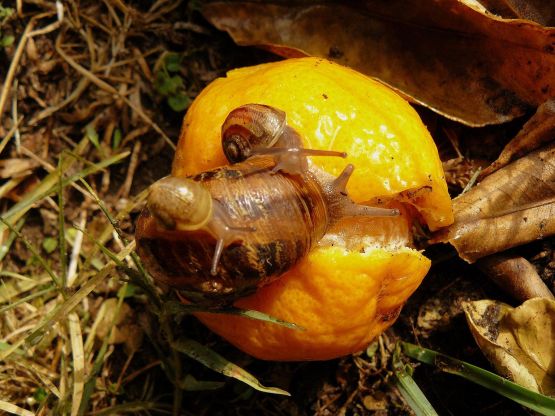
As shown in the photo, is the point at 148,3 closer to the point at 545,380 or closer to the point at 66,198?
the point at 66,198

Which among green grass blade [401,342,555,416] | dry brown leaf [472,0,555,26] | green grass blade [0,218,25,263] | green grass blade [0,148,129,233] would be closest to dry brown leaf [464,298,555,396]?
green grass blade [401,342,555,416]

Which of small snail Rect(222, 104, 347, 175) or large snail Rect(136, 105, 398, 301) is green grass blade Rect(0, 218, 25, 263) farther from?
small snail Rect(222, 104, 347, 175)

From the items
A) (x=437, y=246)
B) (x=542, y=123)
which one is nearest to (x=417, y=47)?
(x=542, y=123)

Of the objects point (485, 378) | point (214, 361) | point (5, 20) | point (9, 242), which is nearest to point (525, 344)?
point (485, 378)

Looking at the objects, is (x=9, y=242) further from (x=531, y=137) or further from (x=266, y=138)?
(x=531, y=137)

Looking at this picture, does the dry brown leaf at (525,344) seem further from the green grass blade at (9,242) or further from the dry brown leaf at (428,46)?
the green grass blade at (9,242)

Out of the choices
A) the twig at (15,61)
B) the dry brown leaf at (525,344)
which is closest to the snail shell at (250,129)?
the dry brown leaf at (525,344)

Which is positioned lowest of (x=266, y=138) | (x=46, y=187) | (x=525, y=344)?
(x=525, y=344)
